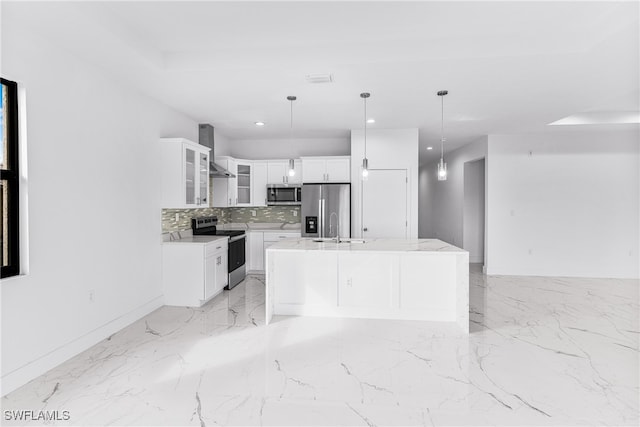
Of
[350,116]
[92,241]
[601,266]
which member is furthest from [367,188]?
[601,266]

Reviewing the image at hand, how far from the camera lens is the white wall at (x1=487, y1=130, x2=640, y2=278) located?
5.80 m

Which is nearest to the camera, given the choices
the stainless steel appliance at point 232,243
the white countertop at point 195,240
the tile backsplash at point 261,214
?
the white countertop at point 195,240

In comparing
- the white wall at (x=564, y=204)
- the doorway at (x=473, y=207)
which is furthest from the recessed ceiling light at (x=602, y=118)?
the doorway at (x=473, y=207)

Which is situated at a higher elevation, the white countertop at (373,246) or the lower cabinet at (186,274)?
the white countertop at (373,246)

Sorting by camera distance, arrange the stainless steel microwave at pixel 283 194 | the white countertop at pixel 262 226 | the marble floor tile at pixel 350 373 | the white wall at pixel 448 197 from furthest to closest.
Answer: the white wall at pixel 448 197 → the white countertop at pixel 262 226 → the stainless steel microwave at pixel 283 194 → the marble floor tile at pixel 350 373

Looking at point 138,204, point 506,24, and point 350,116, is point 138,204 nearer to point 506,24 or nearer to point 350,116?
point 350,116

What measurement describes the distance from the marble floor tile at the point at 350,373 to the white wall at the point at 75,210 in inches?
9.4

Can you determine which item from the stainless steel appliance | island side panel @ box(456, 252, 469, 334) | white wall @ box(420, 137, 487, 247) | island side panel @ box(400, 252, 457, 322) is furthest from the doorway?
the stainless steel appliance

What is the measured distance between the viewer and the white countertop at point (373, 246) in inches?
142

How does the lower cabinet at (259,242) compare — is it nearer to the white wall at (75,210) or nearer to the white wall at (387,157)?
the white wall at (387,157)

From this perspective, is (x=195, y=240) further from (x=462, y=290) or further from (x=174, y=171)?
(x=462, y=290)

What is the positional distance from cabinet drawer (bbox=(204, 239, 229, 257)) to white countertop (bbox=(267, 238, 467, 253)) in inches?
40.9

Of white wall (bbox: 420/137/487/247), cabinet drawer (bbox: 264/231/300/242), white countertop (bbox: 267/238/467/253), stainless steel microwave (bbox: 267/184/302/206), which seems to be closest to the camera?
white countertop (bbox: 267/238/467/253)

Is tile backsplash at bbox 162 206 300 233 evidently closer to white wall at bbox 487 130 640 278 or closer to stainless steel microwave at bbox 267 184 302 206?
stainless steel microwave at bbox 267 184 302 206
